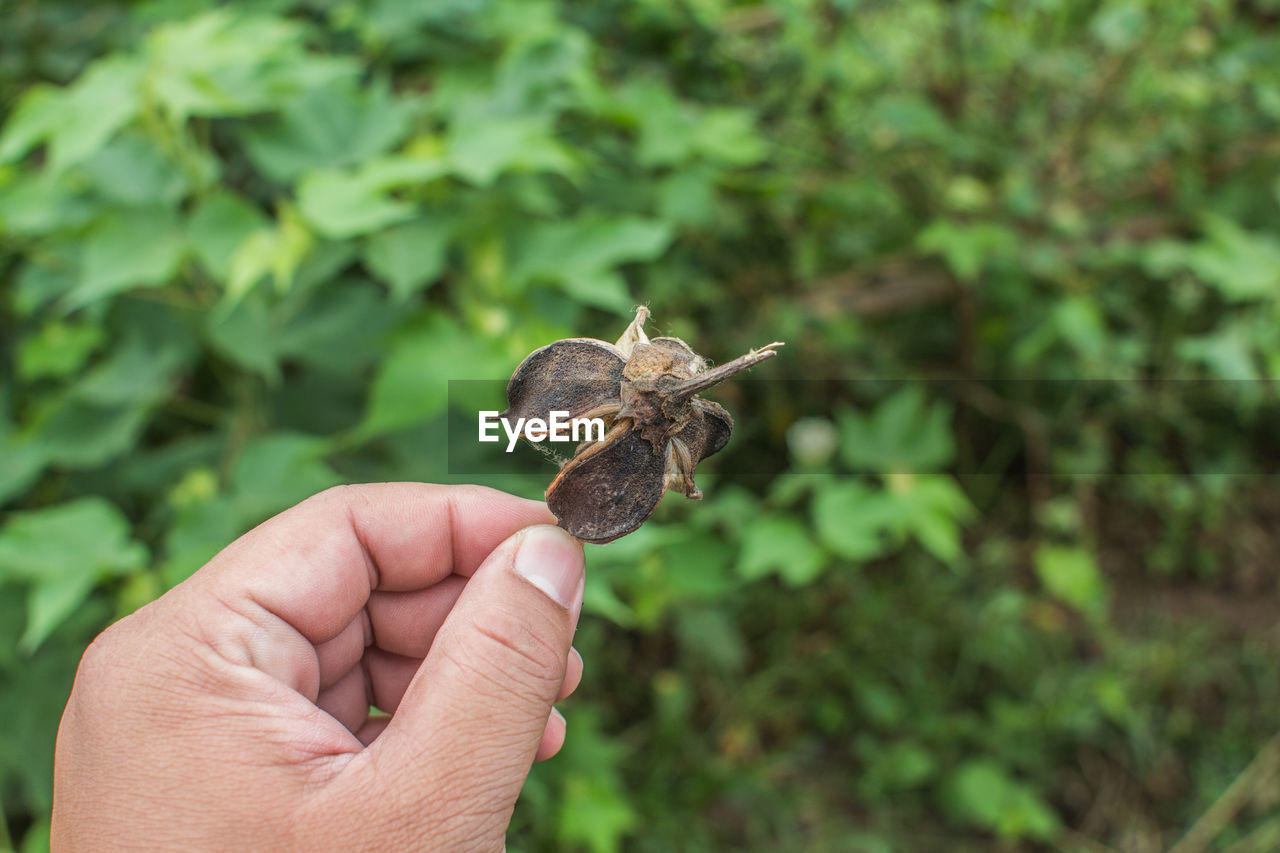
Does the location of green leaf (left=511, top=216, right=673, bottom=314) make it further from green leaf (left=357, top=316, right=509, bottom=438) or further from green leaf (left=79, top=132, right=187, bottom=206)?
green leaf (left=79, top=132, right=187, bottom=206)

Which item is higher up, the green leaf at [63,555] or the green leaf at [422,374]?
the green leaf at [422,374]

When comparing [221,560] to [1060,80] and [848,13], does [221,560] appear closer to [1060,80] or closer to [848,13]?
[848,13]

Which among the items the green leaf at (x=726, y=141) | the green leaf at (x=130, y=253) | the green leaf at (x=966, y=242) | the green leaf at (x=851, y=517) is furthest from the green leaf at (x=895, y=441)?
the green leaf at (x=130, y=253)

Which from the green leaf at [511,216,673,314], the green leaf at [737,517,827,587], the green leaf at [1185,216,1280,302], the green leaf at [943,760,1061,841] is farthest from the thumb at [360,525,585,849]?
the green leaf at [1185,216,1280,302]

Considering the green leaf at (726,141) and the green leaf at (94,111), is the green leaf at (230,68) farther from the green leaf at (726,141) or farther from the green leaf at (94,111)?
the green leaf at (726,141)

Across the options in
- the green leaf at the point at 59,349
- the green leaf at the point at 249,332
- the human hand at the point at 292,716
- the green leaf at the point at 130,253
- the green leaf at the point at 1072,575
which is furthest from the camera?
the green leaf at the point at 1072,575

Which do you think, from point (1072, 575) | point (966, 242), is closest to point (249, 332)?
A: point (966, 242)

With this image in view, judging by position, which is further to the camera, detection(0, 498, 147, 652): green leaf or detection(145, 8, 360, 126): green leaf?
detection(145, 8, 360, 126): green leaf
